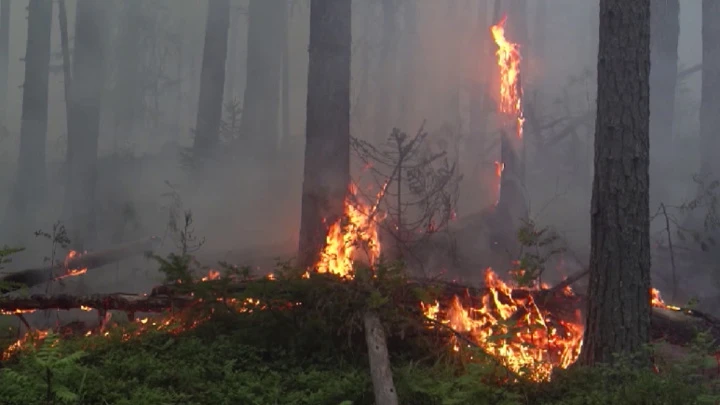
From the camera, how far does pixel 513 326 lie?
6.14 m

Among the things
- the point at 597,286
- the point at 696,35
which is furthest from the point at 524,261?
the point at 696,35

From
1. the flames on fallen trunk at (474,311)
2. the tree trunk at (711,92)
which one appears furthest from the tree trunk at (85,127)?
the tree trunk at (711,92)

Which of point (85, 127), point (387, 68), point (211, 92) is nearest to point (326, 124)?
point (211, 92)

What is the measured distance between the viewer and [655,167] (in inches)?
762

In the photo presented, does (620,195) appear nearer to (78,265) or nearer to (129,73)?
(78,265)

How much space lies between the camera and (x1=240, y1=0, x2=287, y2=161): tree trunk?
2275 cm

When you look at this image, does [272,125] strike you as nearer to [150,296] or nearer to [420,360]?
[150,296]

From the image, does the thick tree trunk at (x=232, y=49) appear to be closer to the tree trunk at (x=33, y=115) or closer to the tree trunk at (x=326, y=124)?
the tree trunk at (x=33, y=115)

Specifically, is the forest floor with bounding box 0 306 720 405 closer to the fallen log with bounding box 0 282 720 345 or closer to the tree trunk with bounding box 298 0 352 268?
the fallen log with bounding box 0 282 720 345

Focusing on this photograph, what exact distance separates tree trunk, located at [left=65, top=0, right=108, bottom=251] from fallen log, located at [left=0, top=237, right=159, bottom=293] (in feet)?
14.8

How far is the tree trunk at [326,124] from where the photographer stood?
960 cm

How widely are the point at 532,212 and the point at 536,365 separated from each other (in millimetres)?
14473

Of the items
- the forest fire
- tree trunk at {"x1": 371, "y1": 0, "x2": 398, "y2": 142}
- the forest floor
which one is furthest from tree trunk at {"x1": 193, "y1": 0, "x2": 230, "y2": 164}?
the forest floor

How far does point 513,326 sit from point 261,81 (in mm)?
18457
